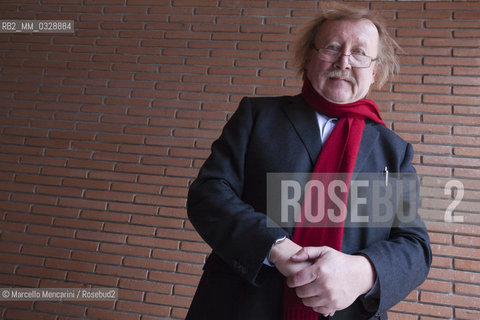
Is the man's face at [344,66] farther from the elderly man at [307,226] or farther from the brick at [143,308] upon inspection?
the brick at [143,308]

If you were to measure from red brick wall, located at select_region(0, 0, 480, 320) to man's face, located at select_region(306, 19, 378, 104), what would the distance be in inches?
72.7

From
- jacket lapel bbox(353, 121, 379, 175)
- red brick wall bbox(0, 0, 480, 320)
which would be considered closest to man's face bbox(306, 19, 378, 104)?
jacket lapel bbox(353, 121, 379, 175)

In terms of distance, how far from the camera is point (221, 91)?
3.26 meters

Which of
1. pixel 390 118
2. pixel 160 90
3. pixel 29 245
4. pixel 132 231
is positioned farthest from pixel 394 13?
pixel 29 245

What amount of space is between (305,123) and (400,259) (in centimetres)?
45

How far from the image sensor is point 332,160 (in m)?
1.11

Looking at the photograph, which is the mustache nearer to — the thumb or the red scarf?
the red scarf

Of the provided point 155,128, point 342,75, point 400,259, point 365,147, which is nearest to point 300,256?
point 400,259

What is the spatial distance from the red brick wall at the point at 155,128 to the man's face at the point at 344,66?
1.85 m

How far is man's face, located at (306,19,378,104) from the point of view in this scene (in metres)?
1.25

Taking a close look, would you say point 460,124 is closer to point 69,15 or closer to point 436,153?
point 436,153

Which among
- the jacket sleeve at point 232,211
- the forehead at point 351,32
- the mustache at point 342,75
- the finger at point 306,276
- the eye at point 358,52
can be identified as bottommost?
the finger at point 306,276

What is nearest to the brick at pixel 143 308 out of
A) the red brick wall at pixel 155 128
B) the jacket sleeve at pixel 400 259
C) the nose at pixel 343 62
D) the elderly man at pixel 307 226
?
the red brick wall at pixel 155 128

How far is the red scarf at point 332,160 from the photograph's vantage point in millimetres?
999
